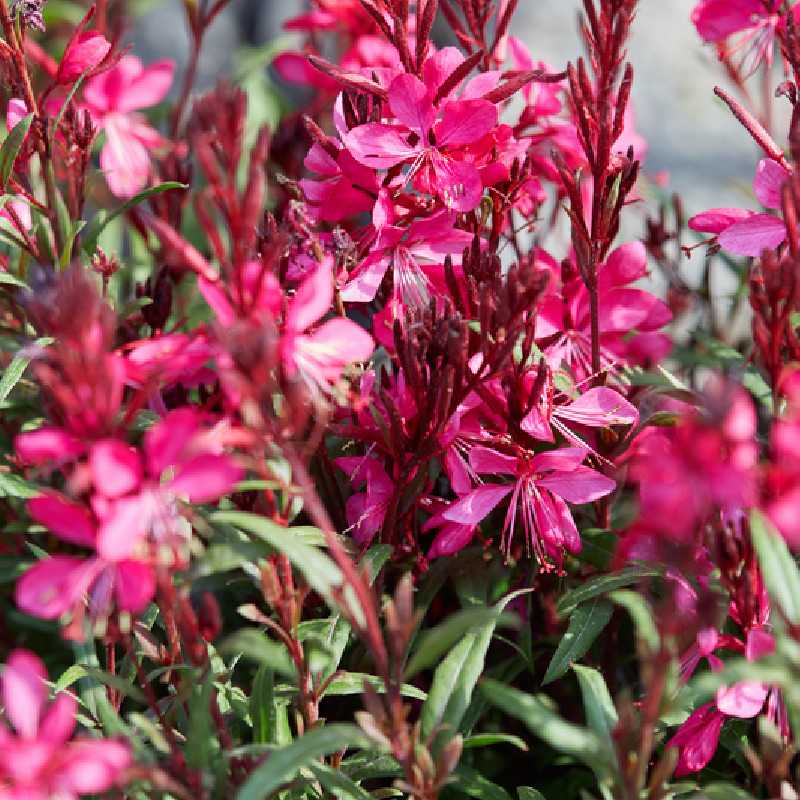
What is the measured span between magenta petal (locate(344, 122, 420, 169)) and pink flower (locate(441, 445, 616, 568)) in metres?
0.29

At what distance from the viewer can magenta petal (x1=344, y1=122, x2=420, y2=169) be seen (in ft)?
3.42

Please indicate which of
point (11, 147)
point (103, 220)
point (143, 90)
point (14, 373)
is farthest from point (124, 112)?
point (14, 373)

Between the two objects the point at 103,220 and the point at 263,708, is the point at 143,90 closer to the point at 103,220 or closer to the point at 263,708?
the point at 103,220

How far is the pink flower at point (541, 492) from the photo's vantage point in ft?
3.39

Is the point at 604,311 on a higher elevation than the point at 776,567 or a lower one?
higher

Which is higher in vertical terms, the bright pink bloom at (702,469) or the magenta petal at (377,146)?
the magenta petal at (377,146)

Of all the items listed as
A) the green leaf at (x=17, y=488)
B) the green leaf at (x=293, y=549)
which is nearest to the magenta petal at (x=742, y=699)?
the green leaf at (x=293, y=549)

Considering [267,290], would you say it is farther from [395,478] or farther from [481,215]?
[481,215]

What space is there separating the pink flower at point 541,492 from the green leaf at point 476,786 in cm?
22

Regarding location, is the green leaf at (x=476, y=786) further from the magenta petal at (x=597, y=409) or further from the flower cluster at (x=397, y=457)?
the magenta petal at (x=597, y=409)

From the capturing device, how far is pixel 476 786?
1054 millimetres

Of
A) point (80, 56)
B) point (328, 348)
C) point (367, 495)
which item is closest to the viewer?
point (328, 348)

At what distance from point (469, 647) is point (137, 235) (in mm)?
1067

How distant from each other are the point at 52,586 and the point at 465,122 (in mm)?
601
